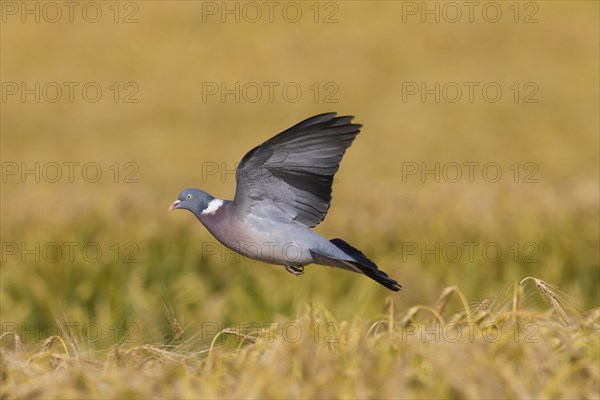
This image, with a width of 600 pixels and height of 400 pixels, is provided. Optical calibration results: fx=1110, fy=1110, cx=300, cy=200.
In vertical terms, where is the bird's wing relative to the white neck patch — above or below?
above

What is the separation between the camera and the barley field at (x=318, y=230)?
11.3 ft

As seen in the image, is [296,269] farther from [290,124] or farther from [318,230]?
[290,124]

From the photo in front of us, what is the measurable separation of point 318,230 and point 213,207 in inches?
193

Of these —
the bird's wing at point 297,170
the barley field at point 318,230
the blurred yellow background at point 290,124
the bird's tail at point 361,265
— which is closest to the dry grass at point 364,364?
the barley field at point 318,230

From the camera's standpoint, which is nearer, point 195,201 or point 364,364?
point 364,364

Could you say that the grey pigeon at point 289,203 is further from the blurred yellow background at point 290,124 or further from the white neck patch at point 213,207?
the blurred yellow background at point 290,124

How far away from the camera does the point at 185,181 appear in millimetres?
23406

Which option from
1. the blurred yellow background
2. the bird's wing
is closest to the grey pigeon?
the bird's wing

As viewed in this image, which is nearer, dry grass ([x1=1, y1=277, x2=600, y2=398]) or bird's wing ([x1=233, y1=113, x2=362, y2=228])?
dry grass ([x1=1, y1=277, x2=600, y2=398])

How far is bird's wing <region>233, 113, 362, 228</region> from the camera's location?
14.9 ft

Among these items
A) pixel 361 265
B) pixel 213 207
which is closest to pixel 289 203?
pixel 213 207

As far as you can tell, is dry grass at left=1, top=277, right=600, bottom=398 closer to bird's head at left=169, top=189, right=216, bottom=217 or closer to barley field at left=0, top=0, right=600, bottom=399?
barley field at left=0, top=0, right=600, bottom=399

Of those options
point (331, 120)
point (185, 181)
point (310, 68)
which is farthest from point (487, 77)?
point (331, 120)

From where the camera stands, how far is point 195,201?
15.9 feet
